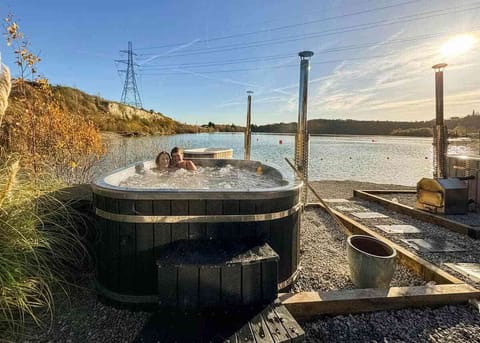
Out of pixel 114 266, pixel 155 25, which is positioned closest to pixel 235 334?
pixel 114 266

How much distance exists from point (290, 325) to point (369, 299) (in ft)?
2.49

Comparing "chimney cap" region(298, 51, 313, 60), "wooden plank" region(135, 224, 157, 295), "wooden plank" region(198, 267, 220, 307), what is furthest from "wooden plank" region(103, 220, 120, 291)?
"chimney cap" region(298, 51, 313, 60)

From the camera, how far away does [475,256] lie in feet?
8.18

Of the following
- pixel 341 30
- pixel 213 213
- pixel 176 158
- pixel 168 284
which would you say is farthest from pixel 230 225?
pixel 341 30

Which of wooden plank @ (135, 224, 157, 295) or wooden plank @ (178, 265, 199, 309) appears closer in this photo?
wooden plank @ (178, 265, 199, 309)

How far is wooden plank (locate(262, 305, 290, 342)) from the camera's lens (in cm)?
115

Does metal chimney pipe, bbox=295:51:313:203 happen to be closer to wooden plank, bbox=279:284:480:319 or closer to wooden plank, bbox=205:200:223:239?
wooden plank, bbox=279:284:480:319

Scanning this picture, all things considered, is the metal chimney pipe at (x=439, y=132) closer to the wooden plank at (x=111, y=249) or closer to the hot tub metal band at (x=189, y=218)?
the hot tub metal band at (x=189, y=218)

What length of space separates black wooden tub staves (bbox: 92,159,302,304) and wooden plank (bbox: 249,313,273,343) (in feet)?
1.75

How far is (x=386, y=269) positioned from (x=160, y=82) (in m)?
19.4

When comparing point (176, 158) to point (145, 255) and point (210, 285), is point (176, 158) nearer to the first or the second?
point (145, 255)

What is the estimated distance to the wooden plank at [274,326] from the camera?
115cm

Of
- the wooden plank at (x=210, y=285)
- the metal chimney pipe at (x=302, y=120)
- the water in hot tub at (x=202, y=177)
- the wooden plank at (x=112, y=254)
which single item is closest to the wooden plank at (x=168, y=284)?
the wooden plank at (x=210, y=285)

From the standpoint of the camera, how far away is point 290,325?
4.05 ft
